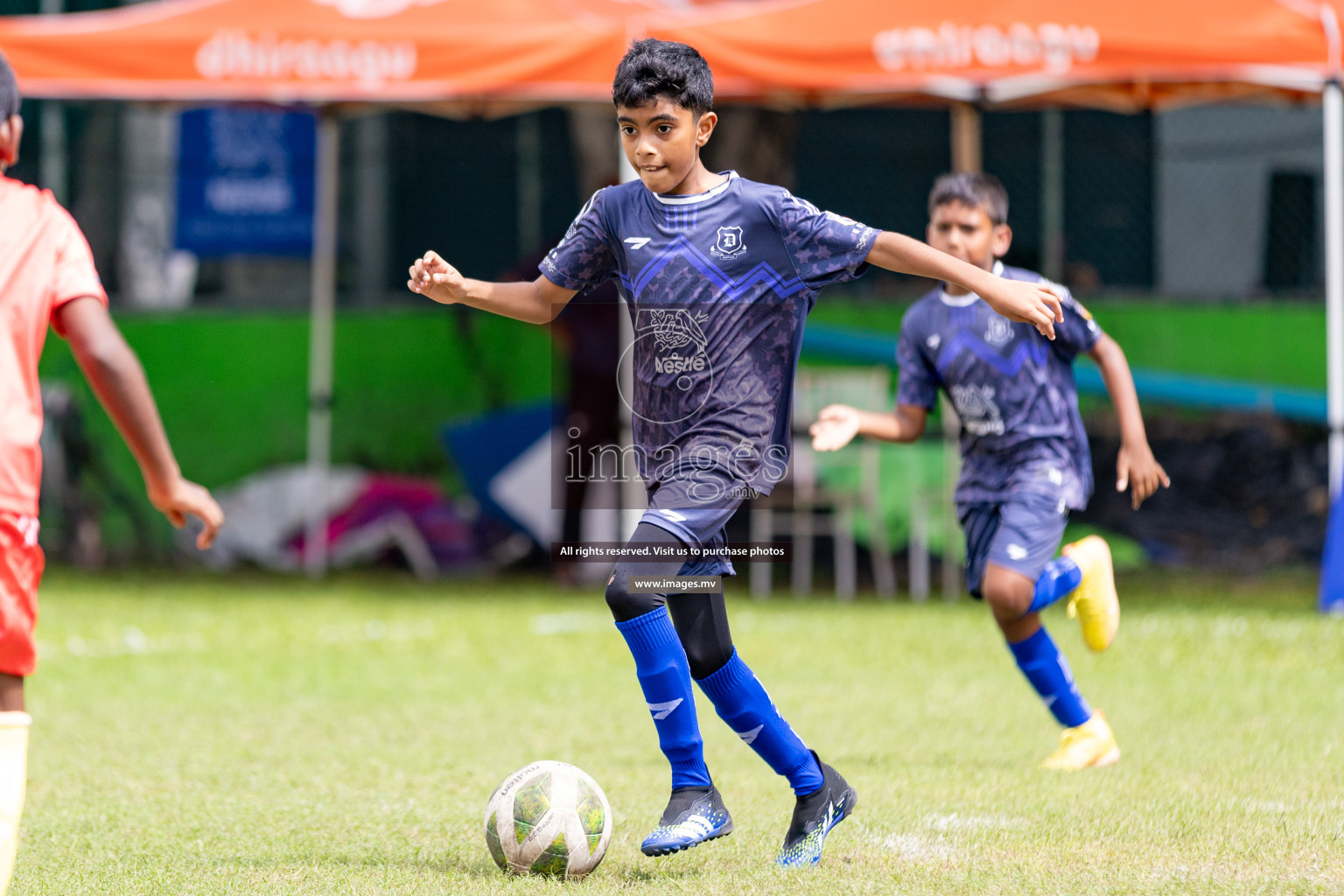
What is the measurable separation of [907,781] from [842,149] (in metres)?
7.47

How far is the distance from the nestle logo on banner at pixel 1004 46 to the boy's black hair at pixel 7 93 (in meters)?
6.09

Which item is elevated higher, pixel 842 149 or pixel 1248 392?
pixel 842 149

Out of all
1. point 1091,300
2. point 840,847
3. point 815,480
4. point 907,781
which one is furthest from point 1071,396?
point 1091,300

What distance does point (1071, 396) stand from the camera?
5.42 metres

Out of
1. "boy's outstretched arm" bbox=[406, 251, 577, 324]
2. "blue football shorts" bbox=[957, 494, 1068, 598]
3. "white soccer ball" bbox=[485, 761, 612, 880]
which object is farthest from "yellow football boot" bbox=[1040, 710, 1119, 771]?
"boy's outstretched arm" bbox=[406, 251, 577, 324]

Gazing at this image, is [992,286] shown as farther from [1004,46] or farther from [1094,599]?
[1004,46]

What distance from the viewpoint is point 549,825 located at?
3.67 metres

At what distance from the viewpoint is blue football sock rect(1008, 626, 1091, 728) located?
17.0 ft

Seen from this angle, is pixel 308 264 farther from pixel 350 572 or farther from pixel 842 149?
pixel 842 149

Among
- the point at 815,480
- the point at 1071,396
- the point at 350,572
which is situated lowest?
the point at 350,572

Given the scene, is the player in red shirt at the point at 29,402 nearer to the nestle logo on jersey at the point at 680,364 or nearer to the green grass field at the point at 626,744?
the green grass field at the point at 626,744

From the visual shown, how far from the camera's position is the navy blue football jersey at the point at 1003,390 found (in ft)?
17.5

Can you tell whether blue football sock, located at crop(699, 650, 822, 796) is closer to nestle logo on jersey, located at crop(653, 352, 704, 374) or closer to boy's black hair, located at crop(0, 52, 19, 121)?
nestle logo on jersey, located at crop(653, 352, 704, 374)

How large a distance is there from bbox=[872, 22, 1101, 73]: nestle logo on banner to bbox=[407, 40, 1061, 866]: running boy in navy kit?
4759 mm
